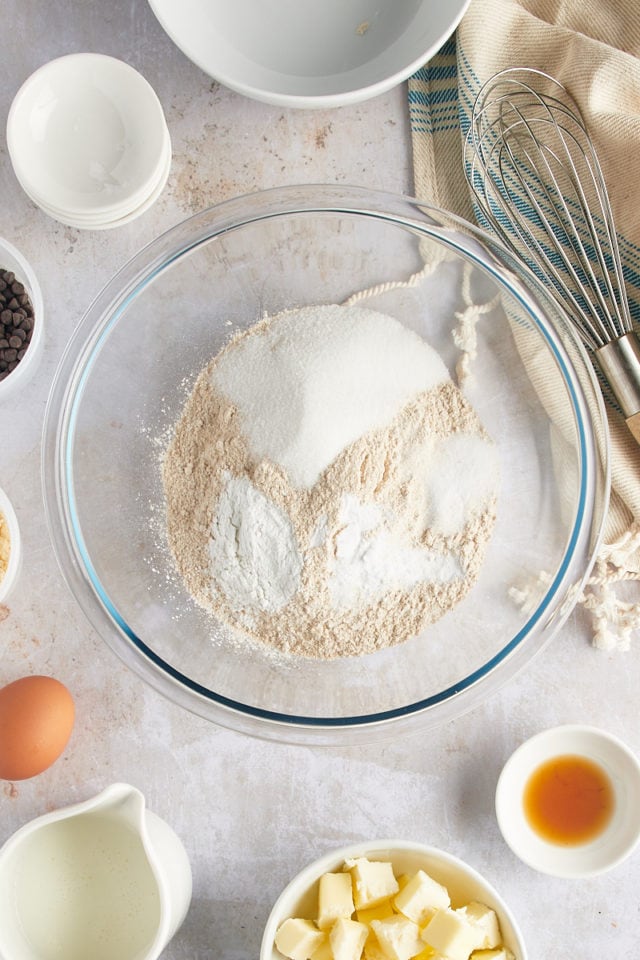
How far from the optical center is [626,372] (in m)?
1.10

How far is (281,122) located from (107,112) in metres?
0.25

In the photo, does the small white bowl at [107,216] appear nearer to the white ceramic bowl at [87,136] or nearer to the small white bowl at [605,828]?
the white ceramic bowl at [87,136]

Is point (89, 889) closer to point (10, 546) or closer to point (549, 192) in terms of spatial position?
point (10, 546)

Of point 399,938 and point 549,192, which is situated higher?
point 549,192

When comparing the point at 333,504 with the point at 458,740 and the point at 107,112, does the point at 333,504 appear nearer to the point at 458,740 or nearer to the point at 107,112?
the point at 458,740

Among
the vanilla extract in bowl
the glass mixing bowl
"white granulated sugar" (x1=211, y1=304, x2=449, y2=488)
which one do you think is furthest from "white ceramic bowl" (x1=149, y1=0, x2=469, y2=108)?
the vanilla extract in bowl

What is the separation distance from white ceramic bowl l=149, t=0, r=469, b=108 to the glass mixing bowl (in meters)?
0.18

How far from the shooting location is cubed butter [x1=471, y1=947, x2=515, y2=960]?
3.60 ft

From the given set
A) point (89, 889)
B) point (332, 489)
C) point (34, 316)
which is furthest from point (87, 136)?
point (89, 889)

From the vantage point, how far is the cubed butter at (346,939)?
3.52 ft

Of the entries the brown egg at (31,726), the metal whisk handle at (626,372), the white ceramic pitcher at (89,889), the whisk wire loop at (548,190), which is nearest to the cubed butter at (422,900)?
the white ceramic pitcher at (89,889)

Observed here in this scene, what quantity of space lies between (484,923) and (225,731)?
430 millimetres

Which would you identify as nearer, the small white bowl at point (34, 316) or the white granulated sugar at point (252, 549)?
the white granulated sugar at point (252, 549)

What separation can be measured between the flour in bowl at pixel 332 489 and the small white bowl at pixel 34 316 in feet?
0.82
